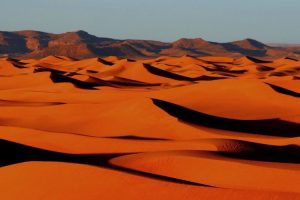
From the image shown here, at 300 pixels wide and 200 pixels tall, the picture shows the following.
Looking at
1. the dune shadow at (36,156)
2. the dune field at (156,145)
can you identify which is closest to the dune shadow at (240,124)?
the dune field at (156,145)

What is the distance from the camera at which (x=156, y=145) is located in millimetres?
14531

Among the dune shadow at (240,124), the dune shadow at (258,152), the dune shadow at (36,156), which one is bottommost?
the dune shadow at (240,124)

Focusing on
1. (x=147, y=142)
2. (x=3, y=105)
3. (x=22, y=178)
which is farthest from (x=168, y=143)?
(x=3, y=105)

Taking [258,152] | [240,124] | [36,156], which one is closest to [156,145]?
[258,152]

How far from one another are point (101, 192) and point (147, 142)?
668cm

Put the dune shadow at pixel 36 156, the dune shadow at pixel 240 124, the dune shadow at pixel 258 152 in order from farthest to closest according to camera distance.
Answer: the dune shadow at pixel 240 124, the dune shadow at pixel 258 152, the dune shadow at pixel 36 156

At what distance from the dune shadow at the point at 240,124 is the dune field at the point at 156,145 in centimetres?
4

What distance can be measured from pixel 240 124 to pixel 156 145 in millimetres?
7644

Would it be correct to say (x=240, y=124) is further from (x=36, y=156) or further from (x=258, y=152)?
(x=36, y=156)

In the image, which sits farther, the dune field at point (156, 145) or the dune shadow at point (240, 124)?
the dune shadow at point (240, 124)

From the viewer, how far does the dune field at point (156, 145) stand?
877 centimetres

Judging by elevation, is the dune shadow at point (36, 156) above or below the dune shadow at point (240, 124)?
above

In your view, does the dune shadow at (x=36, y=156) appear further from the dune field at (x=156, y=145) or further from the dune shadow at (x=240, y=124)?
the dune shadow at (x=240, y=124)

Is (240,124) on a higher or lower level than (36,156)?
lower
